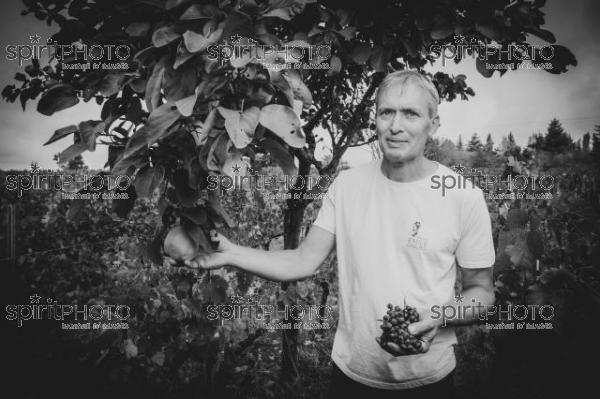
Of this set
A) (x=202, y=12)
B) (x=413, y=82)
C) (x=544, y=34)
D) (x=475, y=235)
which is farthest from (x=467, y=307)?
(x=202, y=12)

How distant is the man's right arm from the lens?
4.60 feet

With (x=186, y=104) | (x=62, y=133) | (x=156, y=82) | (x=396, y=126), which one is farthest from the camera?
(x=396, y=126)

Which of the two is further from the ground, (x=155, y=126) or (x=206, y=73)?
(x=206, y=73)

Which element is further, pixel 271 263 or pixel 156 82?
pixel 271 263

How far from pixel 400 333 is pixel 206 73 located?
104cm

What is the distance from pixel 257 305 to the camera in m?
3.63

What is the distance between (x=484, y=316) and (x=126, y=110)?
1.59 meters

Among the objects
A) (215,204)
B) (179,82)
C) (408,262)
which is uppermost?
(179,82)

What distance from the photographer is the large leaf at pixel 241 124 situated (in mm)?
803

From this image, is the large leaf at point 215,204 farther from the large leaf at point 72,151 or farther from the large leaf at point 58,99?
the large leaf at point 58,99

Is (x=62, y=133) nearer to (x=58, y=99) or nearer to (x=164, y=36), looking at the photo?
(x=58, y=99)

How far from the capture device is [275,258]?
5.28 ft

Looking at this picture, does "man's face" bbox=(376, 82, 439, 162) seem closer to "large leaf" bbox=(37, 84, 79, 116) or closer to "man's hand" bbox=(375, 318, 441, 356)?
"man's hand" bbox=(375, 318, 441, 356)

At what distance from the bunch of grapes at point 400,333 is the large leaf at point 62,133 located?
115 cm
